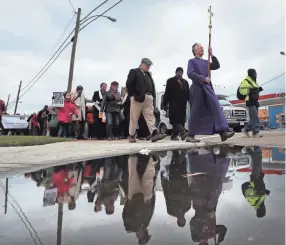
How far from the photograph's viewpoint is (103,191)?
3209mm

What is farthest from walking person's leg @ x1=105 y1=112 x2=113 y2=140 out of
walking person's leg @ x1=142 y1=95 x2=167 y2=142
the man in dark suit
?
walking person's leg @ x1=142 y1=95 x2=167 y2=142

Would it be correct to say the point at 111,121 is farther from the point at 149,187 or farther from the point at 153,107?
the point at 149,187

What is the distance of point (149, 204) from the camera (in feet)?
8.76

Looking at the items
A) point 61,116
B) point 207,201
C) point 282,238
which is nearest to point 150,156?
point 207,201

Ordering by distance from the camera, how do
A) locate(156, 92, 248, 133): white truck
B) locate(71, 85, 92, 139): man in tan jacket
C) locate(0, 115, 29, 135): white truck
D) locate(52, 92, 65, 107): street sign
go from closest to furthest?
locate(71, 85, 92, 139): man in tan jacket, locate(52, 92, 65, 107): street sign, locate(156, 92, 248, 133): white truck, locate(0, 115, 29, 135): white truck

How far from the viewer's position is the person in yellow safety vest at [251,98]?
8.72 metres

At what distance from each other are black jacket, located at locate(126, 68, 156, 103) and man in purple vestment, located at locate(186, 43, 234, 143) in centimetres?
126

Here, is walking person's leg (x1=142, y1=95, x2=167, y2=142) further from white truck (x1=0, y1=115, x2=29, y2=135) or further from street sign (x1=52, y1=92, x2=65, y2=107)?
white truck (x1=0, y1=115, x2=29, y2=135)

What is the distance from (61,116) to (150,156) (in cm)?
629

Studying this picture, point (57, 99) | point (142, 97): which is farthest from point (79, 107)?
point (57, 99)

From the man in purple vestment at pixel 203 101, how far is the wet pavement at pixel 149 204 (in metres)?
2.16

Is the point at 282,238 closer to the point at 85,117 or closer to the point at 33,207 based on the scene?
the point at 33,207

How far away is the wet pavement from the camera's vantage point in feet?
6.48

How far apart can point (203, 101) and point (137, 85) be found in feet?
5.51
